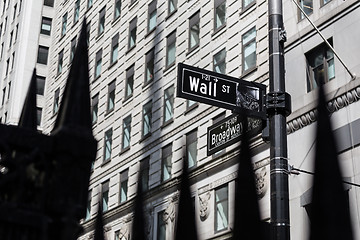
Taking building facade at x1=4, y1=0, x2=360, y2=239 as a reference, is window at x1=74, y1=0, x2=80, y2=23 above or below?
above

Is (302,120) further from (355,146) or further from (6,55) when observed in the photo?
(6,55)

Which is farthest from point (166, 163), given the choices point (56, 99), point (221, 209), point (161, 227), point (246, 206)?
point (246, 206)

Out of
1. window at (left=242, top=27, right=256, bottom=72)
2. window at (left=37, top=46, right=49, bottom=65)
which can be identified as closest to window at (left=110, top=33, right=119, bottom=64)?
window at (left=242, top=27, right=256, bottom=72)

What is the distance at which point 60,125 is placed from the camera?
4.35 meters

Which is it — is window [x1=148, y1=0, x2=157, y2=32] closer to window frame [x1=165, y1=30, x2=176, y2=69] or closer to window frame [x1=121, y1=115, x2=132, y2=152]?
window frame [x1=165, y1=30, x2=176, y2=69]

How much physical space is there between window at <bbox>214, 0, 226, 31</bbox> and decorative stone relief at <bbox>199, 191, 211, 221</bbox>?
7.96 m

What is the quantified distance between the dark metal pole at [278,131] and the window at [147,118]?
84.3 ft

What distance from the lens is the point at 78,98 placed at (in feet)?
14.3

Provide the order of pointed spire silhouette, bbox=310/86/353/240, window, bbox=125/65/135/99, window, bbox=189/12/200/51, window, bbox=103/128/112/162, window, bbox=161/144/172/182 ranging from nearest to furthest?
pointed spire silhouette, bbox=310/86/353/240, window, bbox=161/144/172/182, window, bbox=189/12/200/51, window, bbox=125/65/135/99, window, bbox=103/128/112/162

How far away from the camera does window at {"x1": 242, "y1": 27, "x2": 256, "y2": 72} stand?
29.5 meters

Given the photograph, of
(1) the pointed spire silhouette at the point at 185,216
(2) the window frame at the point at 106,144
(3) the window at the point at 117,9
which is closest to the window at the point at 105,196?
(2) the window frame at the point at 106,144

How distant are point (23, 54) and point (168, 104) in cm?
2840

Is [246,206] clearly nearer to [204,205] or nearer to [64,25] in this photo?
[204,205]

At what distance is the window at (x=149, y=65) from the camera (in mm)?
38250
